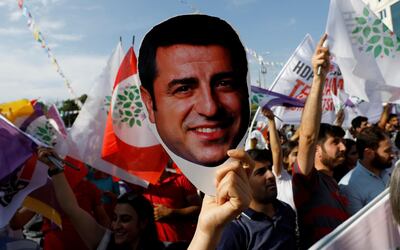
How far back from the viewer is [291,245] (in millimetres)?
1962

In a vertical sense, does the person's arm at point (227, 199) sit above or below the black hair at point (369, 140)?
above

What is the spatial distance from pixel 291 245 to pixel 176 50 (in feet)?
4.10

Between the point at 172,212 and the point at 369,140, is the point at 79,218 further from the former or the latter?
the point at 369,140

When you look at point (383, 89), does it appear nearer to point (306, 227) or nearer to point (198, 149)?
point (306, 227)

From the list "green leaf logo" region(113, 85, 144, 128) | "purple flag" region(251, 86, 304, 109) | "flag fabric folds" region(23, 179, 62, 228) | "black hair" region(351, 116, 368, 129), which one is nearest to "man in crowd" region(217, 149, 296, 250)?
"green leaf logo" region(113, 85, 144, 128)

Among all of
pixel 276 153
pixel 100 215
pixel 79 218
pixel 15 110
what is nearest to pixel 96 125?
pixel 15 110

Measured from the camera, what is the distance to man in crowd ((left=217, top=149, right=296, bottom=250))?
72.7 inches

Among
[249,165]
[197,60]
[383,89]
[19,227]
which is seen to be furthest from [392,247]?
[19,227]

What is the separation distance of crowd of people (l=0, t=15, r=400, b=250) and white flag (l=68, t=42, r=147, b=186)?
217 millimetres

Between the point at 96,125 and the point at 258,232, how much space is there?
1924mm

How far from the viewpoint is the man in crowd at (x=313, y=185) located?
213cm

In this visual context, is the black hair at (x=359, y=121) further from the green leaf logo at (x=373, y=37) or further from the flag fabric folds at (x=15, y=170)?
the flag fabric folds at (x=15, y=170)

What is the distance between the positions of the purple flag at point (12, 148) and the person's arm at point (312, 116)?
178 centimetres

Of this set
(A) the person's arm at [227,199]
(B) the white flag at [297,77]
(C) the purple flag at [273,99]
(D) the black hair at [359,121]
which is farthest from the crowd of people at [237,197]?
(D) the black hair at [359,121]
